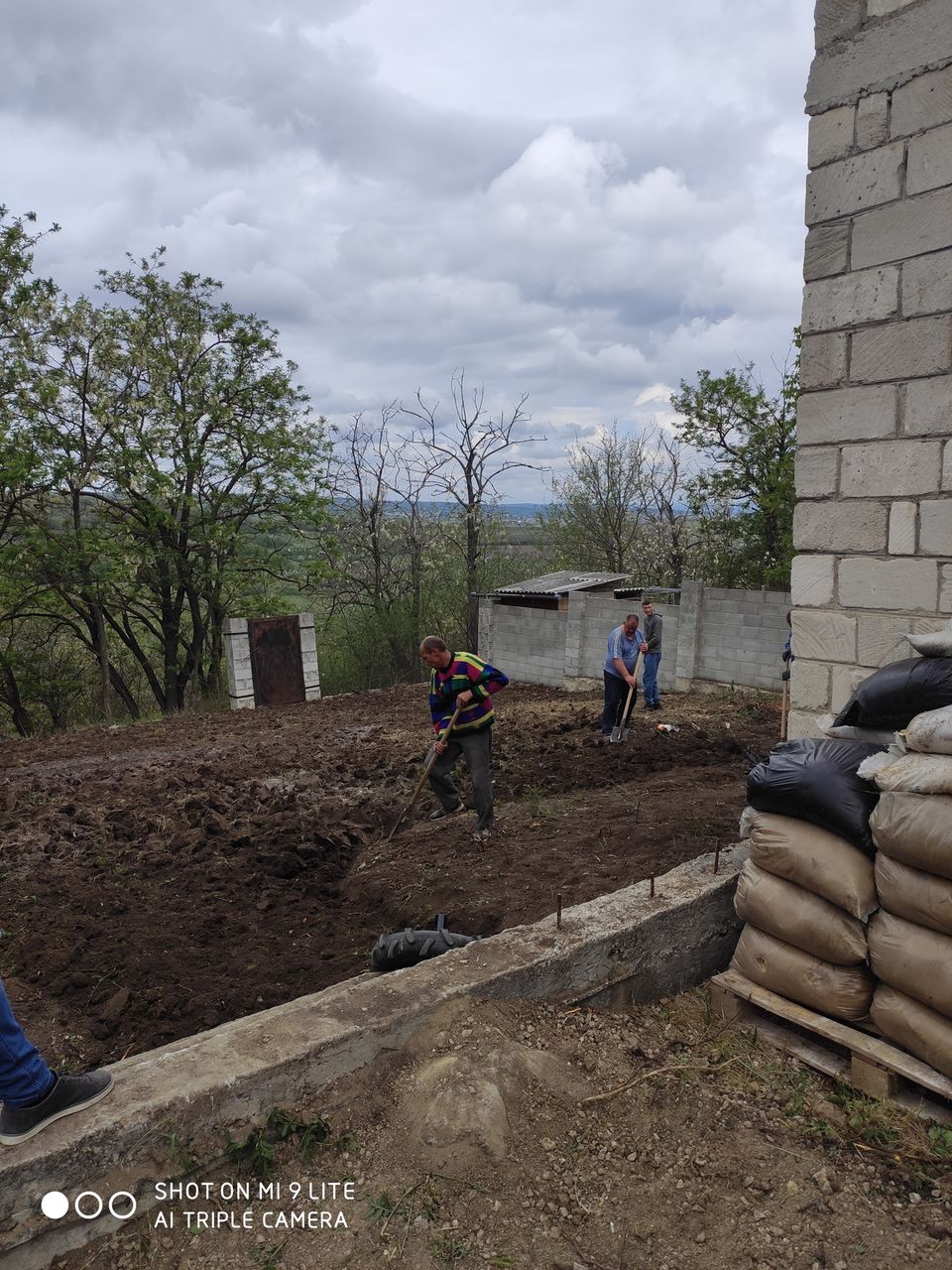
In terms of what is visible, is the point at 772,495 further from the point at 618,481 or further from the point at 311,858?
the point at 311,858

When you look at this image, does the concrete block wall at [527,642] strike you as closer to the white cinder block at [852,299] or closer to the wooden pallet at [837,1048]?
the white cinder block at [852,299]

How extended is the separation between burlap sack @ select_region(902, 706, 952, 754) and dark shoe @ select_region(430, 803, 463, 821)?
4334 mm

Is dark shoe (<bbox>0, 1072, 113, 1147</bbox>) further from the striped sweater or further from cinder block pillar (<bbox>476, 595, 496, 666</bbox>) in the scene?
cinder block pillar (<bbox>476, 595, 496, 666</bbox>)

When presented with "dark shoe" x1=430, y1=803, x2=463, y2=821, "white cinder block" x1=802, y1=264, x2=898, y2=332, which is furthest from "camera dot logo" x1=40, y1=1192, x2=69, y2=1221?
"dark shoe" x1=430, y1=803, x2=463, y2=821

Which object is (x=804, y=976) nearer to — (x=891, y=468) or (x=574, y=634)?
(x=891, y=468)

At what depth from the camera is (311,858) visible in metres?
5.95

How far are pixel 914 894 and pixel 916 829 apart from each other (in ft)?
0.74

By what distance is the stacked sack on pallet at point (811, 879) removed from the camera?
9.64ft

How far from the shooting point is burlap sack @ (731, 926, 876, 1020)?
2.94 metres

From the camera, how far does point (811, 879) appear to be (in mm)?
3031

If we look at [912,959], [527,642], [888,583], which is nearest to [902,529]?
[888,583]

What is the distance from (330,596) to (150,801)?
14790 mm

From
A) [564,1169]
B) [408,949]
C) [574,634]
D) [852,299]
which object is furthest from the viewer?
[574,634]

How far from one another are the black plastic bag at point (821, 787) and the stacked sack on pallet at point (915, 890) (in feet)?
0.36
